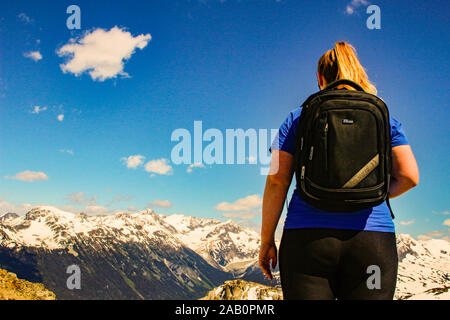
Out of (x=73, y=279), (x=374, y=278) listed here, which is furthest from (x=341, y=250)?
(x=73, y=279)

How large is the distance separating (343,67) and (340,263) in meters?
2.34

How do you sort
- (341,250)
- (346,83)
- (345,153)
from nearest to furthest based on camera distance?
(341,250) → (345,153) → (346,83)

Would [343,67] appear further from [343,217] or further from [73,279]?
[73,279]

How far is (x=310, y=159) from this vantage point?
3.28m

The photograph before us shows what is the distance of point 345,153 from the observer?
124 inches

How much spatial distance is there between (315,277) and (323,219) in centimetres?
58

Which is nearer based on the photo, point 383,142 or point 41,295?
point 383,142

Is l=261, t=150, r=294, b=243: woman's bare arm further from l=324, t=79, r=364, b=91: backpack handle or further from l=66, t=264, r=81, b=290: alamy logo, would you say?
l=66, t=264, r=81, b=290: alamy logo

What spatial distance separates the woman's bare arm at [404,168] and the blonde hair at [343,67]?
2.73ft

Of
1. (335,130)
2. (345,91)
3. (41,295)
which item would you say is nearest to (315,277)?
(335,130)

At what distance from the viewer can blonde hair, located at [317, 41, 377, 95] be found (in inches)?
150

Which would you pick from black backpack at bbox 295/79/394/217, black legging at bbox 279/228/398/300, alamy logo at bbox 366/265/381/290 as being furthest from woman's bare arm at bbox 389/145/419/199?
alamy logo at bbox 366/265/381/290

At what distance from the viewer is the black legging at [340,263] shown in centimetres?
303
